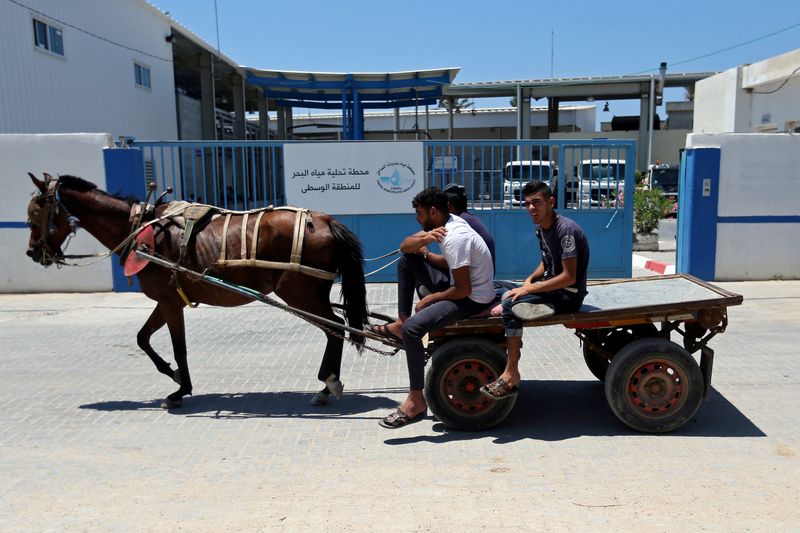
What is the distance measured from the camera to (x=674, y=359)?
473 cm

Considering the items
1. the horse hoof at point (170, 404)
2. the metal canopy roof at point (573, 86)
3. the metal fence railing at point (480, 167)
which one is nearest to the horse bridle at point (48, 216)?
the horse hoof at point (170, 404)

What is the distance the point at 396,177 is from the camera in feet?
37.3

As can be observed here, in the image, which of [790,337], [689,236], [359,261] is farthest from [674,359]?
Answer: [689,236]

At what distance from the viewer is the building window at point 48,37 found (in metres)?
14.8

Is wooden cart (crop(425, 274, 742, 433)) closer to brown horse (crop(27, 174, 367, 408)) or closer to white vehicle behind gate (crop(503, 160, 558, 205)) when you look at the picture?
brown horse (crop(27, 174, 367, 408))

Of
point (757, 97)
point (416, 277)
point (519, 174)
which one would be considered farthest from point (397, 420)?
point (757, 97)

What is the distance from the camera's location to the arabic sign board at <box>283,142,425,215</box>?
11.2 meters

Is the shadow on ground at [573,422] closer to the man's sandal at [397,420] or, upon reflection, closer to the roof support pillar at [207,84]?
the man's sandal at [397,420]

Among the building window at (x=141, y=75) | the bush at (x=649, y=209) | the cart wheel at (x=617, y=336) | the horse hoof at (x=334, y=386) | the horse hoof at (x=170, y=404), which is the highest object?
the building window at (x=141, y=75)

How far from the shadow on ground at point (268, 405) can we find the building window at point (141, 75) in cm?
1608

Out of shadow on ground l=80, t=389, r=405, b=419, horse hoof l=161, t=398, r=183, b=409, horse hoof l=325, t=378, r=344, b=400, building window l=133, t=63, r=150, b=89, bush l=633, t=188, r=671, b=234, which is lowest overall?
shadow on ground l=80, t=389, r=405, b=419

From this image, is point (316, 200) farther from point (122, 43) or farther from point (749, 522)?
point (122, 43)

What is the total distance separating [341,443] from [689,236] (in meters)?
8.09

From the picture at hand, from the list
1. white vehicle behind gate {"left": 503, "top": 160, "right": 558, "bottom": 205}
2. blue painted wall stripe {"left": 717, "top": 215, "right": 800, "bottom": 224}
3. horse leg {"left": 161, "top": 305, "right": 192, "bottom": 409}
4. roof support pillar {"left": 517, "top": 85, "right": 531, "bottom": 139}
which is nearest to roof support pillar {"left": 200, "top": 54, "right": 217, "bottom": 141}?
roof support pillar {"left": 517, "top": 85, "right": 531, "bottom": 139}
